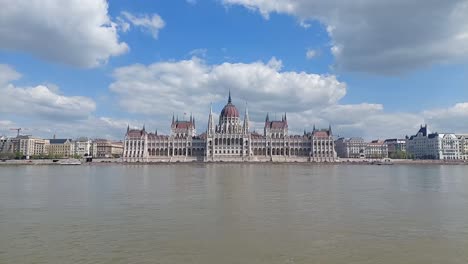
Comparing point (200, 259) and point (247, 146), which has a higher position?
point (247, 146)

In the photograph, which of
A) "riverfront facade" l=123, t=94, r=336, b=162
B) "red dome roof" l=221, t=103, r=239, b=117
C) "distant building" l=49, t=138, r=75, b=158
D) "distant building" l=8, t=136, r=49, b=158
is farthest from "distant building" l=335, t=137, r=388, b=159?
"distant building" l=8, t=136, r=49, b=158

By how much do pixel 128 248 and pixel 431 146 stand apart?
17442 centimetres

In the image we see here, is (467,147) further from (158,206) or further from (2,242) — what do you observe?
(2,242)

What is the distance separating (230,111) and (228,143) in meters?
15.5

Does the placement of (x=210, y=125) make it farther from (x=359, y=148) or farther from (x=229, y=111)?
(x=359, y=148)

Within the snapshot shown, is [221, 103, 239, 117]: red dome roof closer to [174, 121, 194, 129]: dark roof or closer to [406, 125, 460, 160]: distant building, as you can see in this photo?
[174, 121, 194, 129]: dark roof

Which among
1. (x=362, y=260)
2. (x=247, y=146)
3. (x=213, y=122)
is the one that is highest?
(x=213, y=122)

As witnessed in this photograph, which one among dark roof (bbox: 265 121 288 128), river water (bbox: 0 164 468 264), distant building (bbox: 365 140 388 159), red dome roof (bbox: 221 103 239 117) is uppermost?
red dome roof (bbox: 221 103 239 117)

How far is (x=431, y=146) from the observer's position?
166 m

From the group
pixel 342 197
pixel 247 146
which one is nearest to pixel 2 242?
pixel 342 197

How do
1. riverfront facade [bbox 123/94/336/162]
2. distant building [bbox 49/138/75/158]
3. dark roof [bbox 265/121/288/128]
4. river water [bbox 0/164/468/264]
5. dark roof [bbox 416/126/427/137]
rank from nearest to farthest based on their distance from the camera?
river water [bbox 0/164/468/264] → riverfront facade [bbox 123/94/336/162] → dark roof [bbox 265/121/288/128] → dark roof [bbox 416/126/427/137] → distant building [bbox 49/138/75/158]

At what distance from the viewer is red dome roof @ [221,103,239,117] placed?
164 meters

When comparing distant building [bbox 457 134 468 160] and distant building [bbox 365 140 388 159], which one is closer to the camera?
distant building [bbox 457 134 468 160]

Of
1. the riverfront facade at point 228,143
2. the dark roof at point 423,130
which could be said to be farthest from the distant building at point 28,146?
the dark roof at point 423,130
